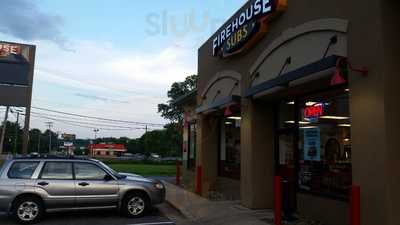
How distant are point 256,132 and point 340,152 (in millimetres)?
3444

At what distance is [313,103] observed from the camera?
37.6 feet

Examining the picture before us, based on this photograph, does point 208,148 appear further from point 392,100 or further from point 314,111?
point 392,100

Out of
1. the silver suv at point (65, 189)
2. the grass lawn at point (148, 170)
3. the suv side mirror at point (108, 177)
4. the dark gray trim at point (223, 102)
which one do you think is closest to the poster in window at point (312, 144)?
the dark gray trim at point (223, 102)

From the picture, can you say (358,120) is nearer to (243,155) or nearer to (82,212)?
(243,155)

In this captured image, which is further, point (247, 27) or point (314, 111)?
point (247, 27)

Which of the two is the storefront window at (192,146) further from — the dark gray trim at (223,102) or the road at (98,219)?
the road at (98,219)

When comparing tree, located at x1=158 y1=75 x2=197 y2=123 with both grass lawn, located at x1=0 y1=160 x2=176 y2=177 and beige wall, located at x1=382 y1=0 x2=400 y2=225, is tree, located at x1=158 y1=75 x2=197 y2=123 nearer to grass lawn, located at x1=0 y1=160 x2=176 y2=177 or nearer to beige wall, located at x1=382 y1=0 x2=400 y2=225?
grass lawn, located at x1=0 y1=160 x2=176 y2=177

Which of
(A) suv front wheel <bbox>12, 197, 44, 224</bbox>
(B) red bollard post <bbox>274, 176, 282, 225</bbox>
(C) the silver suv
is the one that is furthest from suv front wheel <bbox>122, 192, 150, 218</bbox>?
(B) red bollard post <bbox>274, 176, 282, 225</bbox>

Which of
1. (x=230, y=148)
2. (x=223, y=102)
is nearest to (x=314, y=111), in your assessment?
(x=223, y=102)

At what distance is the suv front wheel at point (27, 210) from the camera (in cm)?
1085

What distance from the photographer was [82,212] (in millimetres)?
12695

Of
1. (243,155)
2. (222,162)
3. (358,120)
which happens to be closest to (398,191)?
(358,120)

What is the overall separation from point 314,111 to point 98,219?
6.29m

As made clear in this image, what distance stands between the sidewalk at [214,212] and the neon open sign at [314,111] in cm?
284
